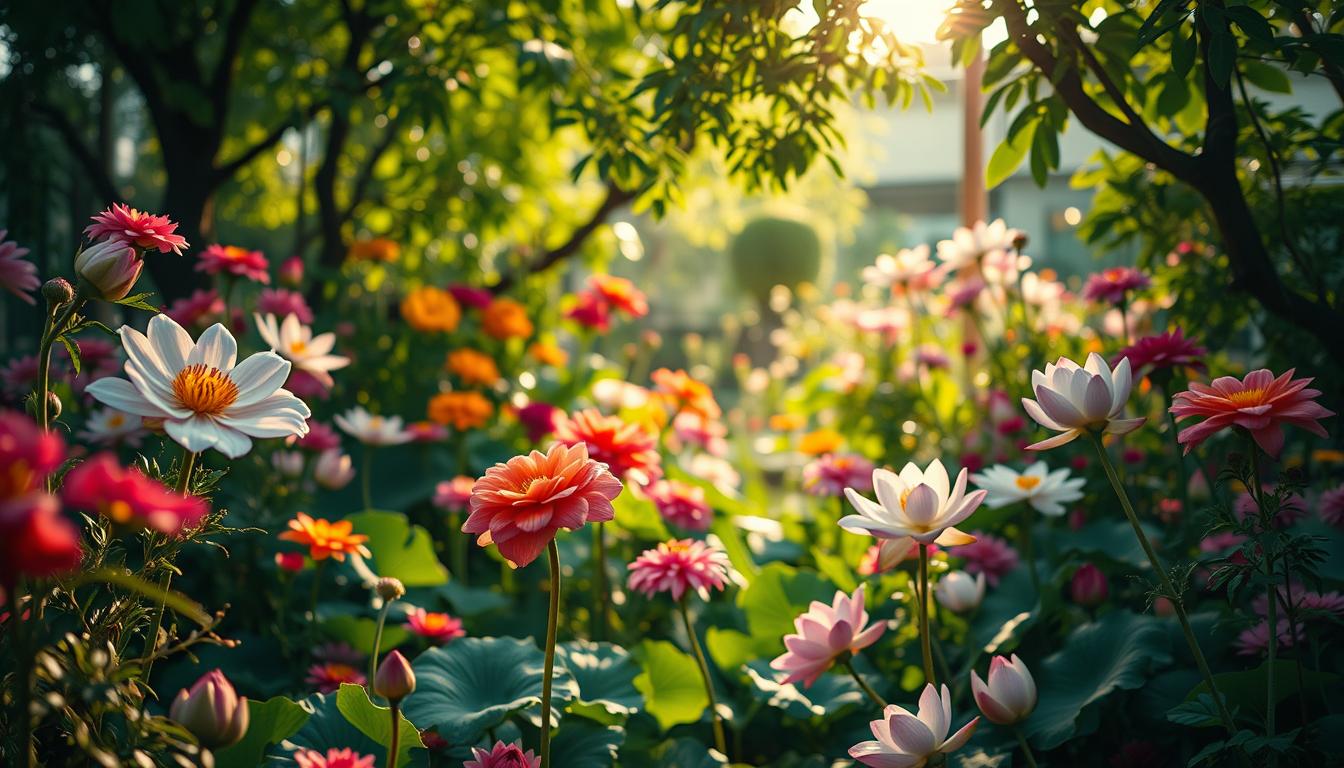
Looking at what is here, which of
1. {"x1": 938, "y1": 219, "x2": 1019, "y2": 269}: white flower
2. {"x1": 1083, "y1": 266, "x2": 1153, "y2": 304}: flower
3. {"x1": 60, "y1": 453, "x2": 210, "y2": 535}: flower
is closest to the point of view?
{"x1": 60, "y1": 453, "x2": 210, "y2": 535}: flower

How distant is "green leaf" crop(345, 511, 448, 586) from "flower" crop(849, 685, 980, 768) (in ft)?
2.65

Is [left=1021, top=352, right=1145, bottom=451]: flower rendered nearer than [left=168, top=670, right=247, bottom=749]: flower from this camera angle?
No

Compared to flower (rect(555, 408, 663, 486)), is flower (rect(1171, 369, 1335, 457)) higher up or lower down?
higher up

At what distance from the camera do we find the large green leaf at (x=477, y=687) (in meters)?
0.94

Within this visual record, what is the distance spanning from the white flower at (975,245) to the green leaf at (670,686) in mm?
926

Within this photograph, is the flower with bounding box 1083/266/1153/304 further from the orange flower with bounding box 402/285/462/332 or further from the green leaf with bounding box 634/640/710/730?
the orange flower with bounding box 402/285/462/332

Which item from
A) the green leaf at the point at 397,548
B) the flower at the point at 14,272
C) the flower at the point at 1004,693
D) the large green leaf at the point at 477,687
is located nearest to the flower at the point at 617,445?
the large green leaf at the point at 477,687

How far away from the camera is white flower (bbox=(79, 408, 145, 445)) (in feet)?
3.95

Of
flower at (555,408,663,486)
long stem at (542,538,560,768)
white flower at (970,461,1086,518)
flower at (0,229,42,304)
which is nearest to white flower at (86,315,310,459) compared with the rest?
flower at (0,229,42,304)

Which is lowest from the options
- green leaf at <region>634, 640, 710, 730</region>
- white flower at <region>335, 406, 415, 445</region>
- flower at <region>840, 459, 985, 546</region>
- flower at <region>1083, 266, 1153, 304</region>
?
green leaf at <region>634, 640, 710, 730</region>

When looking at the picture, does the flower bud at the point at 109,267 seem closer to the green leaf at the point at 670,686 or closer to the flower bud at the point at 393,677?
the flower bud at the point at 393,677

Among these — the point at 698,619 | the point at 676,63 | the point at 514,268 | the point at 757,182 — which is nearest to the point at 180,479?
the point at 676,63

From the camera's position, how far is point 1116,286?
4.79 ft

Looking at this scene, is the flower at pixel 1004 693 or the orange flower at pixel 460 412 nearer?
the flower at pixel 1004 693
